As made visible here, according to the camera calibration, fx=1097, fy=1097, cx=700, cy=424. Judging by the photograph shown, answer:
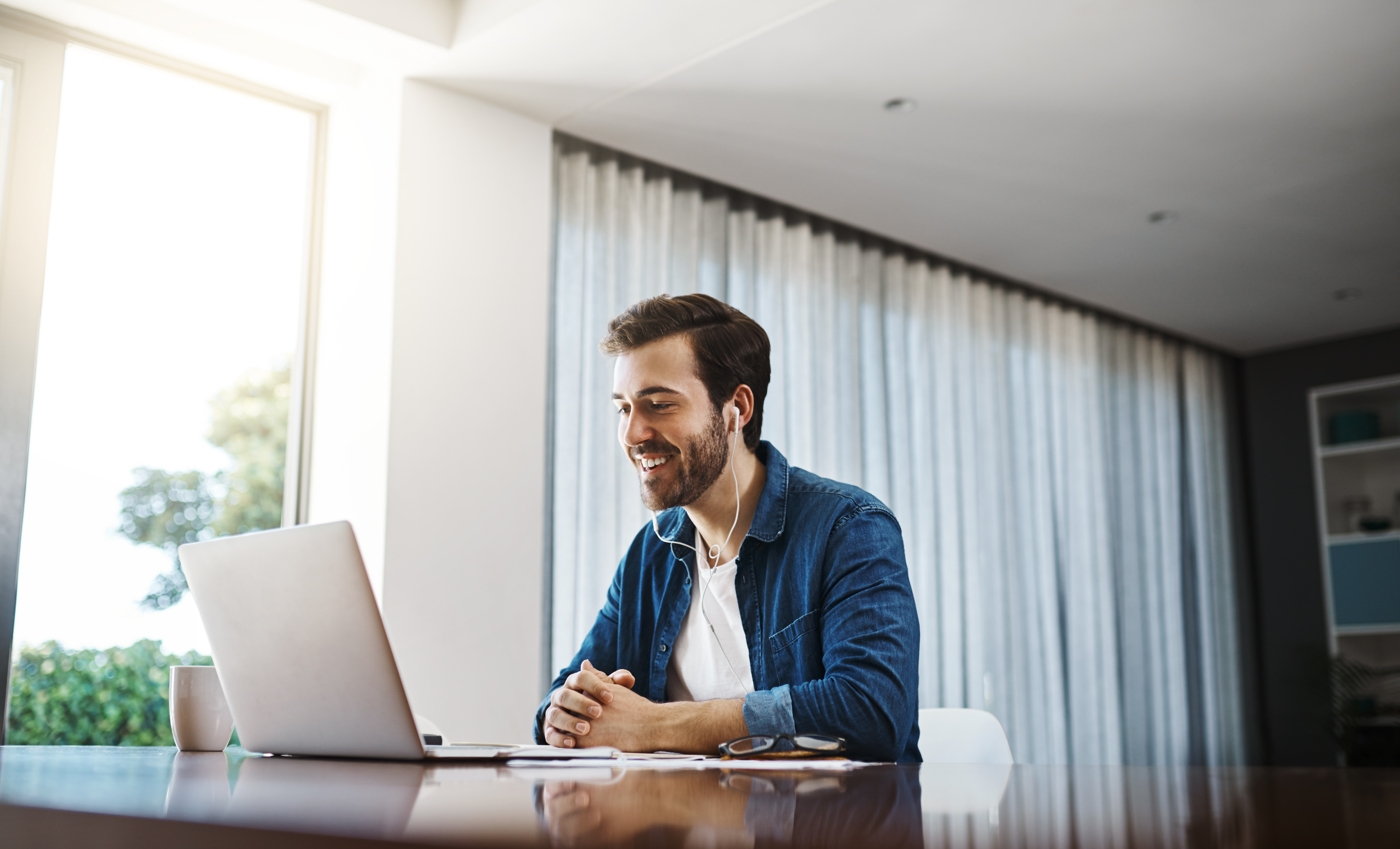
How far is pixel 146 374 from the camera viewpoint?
2.93 meters

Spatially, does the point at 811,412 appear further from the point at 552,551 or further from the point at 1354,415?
the point at 1354,415

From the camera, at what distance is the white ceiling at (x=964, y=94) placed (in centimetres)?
275

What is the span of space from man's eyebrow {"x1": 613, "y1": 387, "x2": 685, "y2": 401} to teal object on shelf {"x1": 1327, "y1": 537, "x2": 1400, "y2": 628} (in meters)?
4.69

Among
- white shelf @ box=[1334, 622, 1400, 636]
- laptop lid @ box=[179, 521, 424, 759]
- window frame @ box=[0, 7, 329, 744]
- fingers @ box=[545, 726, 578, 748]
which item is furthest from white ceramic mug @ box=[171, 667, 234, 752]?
white shelf @ box=[1334, 622, 1400, 636]

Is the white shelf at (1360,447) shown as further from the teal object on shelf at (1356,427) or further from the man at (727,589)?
the man at (727,589)

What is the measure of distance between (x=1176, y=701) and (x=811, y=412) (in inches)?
103

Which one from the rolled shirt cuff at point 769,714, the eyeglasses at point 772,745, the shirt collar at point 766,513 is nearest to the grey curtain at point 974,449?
the shirt collar at point 766,513

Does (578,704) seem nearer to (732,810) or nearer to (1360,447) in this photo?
(732,810)

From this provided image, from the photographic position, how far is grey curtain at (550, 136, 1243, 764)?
11.1ft

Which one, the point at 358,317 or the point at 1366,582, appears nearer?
the point at 358,317

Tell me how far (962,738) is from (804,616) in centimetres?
35

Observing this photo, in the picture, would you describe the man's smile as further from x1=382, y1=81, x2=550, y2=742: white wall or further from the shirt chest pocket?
x1=382, y1=81, x2=550, y2=742: white wall

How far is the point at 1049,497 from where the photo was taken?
4.79 m

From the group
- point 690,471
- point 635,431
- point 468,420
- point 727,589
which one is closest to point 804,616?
point 727,589
